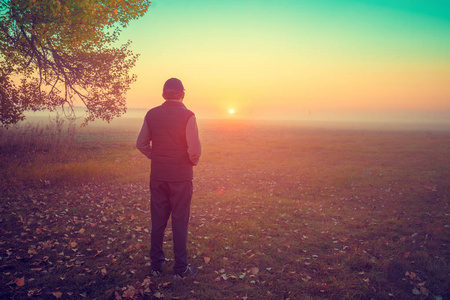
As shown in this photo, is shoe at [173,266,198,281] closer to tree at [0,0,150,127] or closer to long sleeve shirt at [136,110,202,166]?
long sleeve shirt at [136,110,202,166]

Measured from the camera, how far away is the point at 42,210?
9.49 m

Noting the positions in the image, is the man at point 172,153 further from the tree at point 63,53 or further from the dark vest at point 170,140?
the tree at point 63,53

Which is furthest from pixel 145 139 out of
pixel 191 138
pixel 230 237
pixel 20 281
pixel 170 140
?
pixel 230 237

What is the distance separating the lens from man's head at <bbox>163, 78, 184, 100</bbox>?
5.08 meters

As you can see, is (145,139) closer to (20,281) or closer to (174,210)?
(174,210)

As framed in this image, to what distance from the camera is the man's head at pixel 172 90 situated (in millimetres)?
5080

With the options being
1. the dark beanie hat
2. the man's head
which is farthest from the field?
the dark beanie hat

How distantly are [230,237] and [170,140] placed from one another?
4.44 metres

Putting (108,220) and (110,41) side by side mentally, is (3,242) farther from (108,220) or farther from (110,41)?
(110,41)

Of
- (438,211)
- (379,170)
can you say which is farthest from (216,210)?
(379,170)

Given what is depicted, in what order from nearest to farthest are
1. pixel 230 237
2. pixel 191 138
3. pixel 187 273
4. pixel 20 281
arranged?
1. pixel 191 138
2. pixel 20 281
3. pixel 187 273
4. pixel 230 237

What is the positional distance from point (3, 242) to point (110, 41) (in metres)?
12.4

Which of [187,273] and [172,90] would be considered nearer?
[172,90]

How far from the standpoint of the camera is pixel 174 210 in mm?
5281
